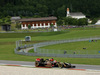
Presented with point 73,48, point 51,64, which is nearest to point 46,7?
point 73,48

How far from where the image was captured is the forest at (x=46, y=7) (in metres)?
166

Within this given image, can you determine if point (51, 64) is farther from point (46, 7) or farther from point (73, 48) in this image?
point (46, 7)

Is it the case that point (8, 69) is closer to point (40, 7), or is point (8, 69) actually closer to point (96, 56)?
point (96, 56)

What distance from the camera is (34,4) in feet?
598

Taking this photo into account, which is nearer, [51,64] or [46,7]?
[51,64]

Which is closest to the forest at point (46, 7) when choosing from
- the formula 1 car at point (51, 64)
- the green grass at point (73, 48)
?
the green grass at point (73, 48)

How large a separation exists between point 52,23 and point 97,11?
170 feet

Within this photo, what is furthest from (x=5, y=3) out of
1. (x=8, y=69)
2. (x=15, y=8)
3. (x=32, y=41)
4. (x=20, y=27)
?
(x=8, y=69)

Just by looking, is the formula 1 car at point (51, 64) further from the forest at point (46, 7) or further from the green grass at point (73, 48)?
the forest at point (46, 7)

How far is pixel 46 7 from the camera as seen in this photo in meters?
171

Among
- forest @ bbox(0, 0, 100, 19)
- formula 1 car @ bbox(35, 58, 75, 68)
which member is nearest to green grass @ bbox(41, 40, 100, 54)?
formula 1 car @ bbox(35, 58, 75, 68)

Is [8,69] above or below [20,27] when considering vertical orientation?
above

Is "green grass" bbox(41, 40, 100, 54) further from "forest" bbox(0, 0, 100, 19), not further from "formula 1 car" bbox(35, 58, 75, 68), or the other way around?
"forest" bbox(0, 0, 100, 19)

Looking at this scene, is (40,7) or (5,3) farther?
(5,3)
